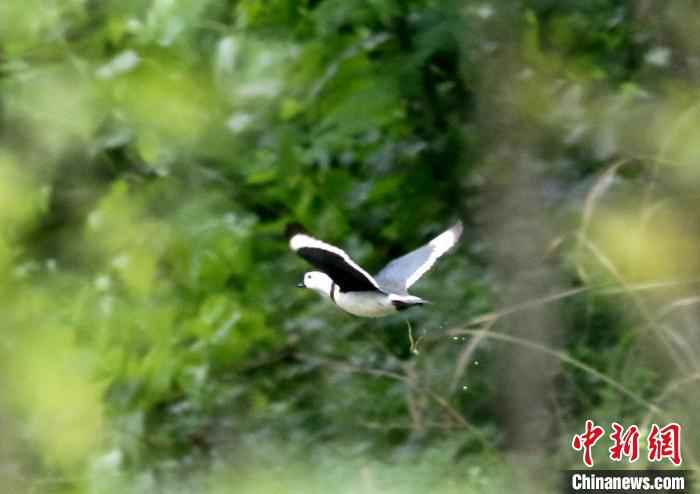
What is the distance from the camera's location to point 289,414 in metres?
5.65

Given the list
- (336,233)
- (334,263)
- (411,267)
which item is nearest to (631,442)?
(336,233)

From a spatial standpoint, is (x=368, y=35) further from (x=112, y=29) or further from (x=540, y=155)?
(x=112, y=29)

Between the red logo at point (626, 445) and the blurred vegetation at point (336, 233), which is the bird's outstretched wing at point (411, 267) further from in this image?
the red logo at point (626, 445)

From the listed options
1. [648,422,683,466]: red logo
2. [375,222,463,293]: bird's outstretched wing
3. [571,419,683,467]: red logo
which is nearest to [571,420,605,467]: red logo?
[571,419,683,467]: red logo

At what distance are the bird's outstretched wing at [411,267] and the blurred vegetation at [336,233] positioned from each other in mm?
634

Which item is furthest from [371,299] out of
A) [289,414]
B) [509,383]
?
[289,414]

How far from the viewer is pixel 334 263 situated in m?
3.07

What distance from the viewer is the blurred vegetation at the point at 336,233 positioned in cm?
466

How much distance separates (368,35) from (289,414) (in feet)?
4.75

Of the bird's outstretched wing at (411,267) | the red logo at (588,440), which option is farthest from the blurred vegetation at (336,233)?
the bird's outstretched wing at (411,267)

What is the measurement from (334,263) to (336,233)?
2.14m

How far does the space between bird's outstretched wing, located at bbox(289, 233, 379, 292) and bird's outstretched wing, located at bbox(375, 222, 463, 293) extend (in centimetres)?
12

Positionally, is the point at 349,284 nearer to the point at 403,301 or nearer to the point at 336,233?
the point at 403,301

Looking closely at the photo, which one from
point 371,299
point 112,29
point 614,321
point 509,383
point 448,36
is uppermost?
point 112,29
